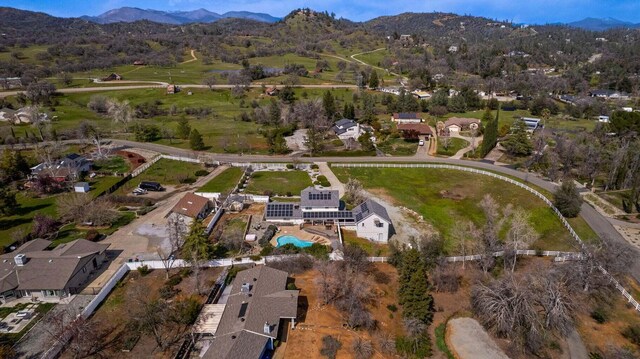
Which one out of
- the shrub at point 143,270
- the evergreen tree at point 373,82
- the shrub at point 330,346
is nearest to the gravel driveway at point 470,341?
the shrub at point 330,346

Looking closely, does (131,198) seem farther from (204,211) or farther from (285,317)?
(285,317)

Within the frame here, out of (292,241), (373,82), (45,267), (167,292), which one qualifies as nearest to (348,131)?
(292,241)

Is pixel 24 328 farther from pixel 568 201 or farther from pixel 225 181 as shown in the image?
pixel 568 201

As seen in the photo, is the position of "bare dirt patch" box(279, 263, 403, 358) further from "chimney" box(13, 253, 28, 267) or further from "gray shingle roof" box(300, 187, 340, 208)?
"chimney" box(13, 253, 28, 267)

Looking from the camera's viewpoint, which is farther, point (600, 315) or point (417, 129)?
point (417, 129)

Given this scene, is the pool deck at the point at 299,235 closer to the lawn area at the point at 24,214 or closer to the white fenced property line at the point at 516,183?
the white fenced property line at the point at 516,183

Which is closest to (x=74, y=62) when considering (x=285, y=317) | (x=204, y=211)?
(x=204, y=211)

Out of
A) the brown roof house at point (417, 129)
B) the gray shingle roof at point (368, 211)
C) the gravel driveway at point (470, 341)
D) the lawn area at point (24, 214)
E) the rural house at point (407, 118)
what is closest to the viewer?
the gravel driveway at point (470, 341)
